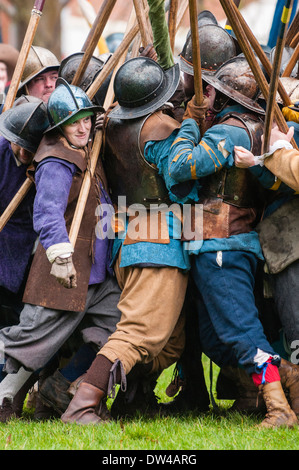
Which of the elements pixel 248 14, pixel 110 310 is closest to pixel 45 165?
pixel 110 310

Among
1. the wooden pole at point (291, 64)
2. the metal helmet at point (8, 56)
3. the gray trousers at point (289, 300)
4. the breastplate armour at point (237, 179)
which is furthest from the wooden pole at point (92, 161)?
the metal helmet at point (8, 56)

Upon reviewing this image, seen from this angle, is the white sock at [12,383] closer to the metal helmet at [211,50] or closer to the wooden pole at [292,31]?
the metal helmet at [211,50]

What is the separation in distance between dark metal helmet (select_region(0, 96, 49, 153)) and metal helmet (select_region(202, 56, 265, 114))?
3.33 feet

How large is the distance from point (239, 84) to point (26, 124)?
→ 4.27 ft

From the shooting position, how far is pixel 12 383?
4.83 metres

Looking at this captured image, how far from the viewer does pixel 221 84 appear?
4684 mm

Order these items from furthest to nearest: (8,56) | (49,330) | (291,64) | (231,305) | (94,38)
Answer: (8,56), (291,64), (94,38), (49,330), (231,305)

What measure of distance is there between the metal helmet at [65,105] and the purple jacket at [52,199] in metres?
0.25

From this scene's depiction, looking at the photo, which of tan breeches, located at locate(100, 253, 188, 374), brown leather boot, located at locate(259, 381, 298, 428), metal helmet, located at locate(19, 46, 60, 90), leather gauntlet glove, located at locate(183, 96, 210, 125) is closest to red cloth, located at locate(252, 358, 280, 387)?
brown leather boot, located at locate(259, 381, 298, 428)

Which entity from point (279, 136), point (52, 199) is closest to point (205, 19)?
point (279, 136)

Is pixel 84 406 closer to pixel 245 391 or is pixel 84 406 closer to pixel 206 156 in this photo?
pixel 245 391

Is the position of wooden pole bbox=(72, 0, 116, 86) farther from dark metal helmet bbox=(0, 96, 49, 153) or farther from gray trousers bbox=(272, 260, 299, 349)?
gray trousers bbox=(272, 260, 299, 349)

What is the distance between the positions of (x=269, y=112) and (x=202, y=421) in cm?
184
